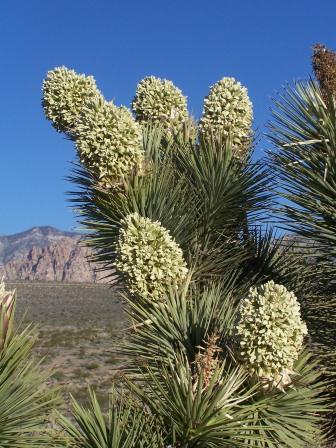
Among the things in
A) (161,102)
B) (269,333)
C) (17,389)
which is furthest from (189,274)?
(161,102)

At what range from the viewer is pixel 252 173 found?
523 centimetres

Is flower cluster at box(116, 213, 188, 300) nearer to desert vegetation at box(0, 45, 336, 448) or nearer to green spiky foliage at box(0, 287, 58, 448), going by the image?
desert vegetation at box(0, 45, 336, 448)

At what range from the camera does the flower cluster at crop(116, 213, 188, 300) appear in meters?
4.21

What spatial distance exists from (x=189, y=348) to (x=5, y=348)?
1.28m

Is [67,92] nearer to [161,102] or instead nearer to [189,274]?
[161,102]

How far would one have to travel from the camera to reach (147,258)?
4195 mm

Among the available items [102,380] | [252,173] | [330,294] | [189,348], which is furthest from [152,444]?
[102,380]

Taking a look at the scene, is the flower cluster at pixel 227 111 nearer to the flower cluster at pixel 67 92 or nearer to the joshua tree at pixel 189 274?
the joshua tree at pixel 189 274

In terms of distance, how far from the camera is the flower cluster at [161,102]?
5812 millimetres

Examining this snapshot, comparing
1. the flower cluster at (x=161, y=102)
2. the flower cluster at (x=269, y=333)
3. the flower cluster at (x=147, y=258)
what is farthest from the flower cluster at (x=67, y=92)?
the flower cluster at (x=269, y=333)

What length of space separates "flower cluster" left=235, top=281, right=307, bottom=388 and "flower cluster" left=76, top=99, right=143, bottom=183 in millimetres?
1466

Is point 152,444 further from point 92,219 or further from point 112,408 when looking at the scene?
point 92,219

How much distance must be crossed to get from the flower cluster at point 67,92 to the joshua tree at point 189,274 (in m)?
0.01

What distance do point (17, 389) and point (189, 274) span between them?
148 cm
